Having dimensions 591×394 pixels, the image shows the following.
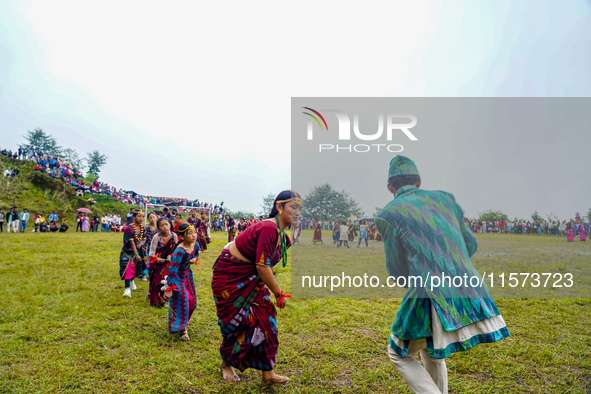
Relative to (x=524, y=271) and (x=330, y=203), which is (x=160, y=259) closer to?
(x=330, y=203)

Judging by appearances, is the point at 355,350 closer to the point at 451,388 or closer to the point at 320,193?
the point at 451,388

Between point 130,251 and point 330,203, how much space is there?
14.7ft

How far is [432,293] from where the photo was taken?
217 cm

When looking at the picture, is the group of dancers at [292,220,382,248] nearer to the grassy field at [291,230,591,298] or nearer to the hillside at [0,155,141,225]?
the grassy field at [291,230,591,298]

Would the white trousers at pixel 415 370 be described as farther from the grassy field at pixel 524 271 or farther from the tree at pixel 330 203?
the grassy field at pixel 524 271

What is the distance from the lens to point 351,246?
14.0m

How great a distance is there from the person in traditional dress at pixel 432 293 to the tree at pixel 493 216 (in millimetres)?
2047

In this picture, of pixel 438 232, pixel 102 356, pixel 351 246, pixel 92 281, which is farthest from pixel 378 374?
pixel 351 246

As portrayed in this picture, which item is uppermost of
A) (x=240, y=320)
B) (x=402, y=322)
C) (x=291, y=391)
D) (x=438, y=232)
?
(x=438, y=232)

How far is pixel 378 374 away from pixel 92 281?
7.14m

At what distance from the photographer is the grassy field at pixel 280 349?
10.7ft

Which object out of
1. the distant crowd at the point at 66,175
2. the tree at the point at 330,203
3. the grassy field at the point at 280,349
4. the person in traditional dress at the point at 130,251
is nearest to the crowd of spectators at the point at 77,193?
the distant crowd at the point at 66,175

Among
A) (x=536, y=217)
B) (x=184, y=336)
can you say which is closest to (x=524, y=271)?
(x=536, y=217)

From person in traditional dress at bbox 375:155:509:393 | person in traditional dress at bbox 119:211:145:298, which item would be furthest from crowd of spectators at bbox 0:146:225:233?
person in traditional dress at bbox 375:155:509:393
